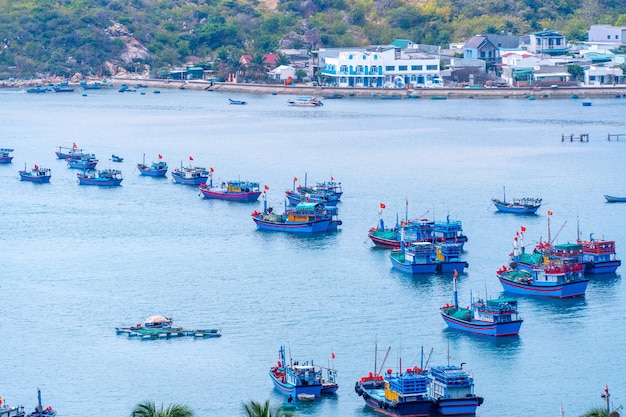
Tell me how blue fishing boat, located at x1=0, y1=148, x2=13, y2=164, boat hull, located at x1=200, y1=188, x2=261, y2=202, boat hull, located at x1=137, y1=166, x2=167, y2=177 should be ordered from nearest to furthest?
boat hull, located at x1=200, y1=188, x2=261, y2=202
boat hull, located at x1=137, y1=166, x2=167, y2=177
blue fishing boat, located at x1=0, y1=148, x2=13, y2=164

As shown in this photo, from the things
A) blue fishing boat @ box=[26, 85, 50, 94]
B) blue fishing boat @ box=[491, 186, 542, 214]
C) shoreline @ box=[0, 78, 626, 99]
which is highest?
shoreline @ box=[0, 78, 626, 99]

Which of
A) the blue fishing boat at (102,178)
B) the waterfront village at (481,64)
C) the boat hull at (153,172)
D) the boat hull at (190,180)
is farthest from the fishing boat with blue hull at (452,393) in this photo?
the waterfront village at (481,64)

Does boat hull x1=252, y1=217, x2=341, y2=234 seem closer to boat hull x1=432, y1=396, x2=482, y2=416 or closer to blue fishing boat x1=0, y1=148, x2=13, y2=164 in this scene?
boat hull x1=432, y1=396, x2=482, y2=416

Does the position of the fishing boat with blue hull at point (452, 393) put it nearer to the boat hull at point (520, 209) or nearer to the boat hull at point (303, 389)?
the boat hull at point (303, 389)

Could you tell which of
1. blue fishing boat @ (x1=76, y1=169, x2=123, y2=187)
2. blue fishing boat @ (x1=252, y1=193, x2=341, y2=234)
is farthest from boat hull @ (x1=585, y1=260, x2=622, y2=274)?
blue fishing boat @ (x1=76, y1=169, x2=123, y2=187)

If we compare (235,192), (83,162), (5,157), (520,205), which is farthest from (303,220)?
(5,157)

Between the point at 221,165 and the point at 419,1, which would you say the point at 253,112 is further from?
the point at 419,1

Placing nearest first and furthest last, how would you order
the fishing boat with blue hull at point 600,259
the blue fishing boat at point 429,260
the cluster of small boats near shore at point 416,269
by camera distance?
the cluster of small boats near shore at point 416,269 → the fishing boat with blue hull at point 600,259 → the blue fishing boat at point 429,260
